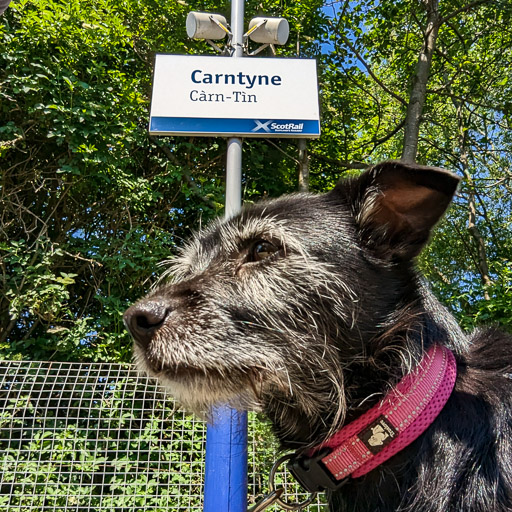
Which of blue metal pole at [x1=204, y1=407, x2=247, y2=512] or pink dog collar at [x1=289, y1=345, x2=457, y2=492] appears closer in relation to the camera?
pink dog collar at [x1=289, y1=345, x2=457, y2=492]

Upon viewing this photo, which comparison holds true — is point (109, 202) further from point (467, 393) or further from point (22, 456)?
point (467, 393)

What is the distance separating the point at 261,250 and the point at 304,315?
12.4 inches

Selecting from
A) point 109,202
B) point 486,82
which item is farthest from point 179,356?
point 486,82

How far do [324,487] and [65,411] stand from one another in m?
3.99

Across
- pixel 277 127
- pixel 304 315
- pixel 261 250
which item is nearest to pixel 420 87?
pixel 277 127

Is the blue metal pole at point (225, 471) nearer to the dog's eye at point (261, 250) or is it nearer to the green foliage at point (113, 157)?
the dog's eye at point (261, 250)

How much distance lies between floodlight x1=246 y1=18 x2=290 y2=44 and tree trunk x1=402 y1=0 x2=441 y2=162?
2791 millimetres

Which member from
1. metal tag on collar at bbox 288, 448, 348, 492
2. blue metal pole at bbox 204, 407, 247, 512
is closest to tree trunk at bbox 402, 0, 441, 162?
blue metal pole at bbox 204, 407, 247, 512

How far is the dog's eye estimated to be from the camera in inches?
71.8

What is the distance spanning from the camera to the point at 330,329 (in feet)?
5.58

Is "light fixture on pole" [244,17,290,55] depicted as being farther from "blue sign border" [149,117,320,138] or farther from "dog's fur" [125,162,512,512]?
"dog's fur" [125,162,512,512]

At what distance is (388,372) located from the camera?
1626 millimetres

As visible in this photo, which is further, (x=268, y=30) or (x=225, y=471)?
(x=268, y=30)

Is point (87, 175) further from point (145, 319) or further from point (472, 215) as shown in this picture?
point (472, 215)
